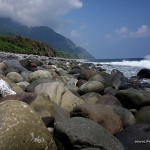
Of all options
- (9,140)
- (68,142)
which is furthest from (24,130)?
(68,142)

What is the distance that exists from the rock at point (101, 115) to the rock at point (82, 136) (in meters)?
0.88

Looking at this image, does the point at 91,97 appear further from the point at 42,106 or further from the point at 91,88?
the point at 42,106

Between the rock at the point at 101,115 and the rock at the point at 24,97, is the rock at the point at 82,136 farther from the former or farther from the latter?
the rock at the point at 24,97

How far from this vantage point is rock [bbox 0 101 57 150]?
4.83 meters

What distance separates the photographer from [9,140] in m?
4.81

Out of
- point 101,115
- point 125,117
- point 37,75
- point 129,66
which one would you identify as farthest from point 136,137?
point 129,66

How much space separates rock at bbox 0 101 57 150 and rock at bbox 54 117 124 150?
1.68 ft

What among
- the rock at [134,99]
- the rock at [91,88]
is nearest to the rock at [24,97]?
the rock at [134,99]

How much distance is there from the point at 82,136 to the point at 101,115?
1.42 metres

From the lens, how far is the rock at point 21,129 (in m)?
4.83

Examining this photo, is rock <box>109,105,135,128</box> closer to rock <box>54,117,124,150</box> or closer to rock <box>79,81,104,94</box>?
rock <box>54,117,124,150</box>

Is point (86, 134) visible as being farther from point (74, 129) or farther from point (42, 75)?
point (42, 75)

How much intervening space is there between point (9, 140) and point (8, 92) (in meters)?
3.22

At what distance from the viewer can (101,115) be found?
7012 millimetres
